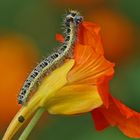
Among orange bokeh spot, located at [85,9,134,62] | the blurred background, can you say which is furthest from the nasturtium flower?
orange bokeh spot, located at [85,9,134,62]

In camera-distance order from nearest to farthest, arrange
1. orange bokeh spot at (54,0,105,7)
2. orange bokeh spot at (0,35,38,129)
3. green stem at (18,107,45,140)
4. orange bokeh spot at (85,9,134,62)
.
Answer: green stem at (18,107,45,140) < orange bokeh spot at (0,35,38,129) < orange bokeh spot at (85,9,134,62) < orange bokeh spot at (54,0,105,7)

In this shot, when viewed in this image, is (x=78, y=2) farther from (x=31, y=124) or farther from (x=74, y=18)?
(x=31, y=124)

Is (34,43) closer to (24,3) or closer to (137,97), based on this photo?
(24,3)

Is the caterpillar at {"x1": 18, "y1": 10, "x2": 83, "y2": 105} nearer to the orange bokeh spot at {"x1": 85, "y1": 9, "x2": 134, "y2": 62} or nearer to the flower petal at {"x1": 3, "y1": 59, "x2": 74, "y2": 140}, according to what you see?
the flower petal at {"x1": 3, "y1": 59, "x2": 74, "y2": 140}

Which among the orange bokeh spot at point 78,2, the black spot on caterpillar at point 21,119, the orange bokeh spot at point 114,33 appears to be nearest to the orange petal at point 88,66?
the black spot on caterpillar at point 21,119

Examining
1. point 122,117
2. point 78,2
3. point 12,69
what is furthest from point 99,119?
point 78,2
